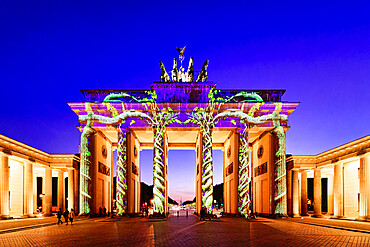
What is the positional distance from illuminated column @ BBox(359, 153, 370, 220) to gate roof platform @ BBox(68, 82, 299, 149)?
370 inches

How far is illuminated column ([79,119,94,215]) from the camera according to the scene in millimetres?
38969

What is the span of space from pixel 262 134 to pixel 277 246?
1179 inches

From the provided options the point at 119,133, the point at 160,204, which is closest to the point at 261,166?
the point at 160,204

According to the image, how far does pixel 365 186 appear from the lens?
32.8m

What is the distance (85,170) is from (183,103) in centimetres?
1312

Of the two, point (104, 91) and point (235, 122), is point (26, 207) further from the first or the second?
point (235, 122)

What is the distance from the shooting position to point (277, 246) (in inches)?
579

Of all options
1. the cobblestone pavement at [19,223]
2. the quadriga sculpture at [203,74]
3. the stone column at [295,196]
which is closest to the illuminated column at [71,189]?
the cobblestone pavement at [19,223]

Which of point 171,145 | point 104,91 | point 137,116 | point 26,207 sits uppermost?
point 104,91

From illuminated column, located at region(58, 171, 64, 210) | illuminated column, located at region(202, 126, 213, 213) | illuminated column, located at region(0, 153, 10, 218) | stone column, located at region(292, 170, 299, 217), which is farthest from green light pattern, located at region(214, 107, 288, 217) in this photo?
illuminated column, located at region(58, 171, 64, 210)

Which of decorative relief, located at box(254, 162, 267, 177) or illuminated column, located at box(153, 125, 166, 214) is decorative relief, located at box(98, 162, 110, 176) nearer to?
illuminated column, located at box(153, 125, 166, 214)

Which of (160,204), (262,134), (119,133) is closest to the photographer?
(160,204)

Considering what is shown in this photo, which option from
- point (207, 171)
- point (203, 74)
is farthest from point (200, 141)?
point (203, 74)

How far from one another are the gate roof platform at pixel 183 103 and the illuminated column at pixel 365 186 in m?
9.41
